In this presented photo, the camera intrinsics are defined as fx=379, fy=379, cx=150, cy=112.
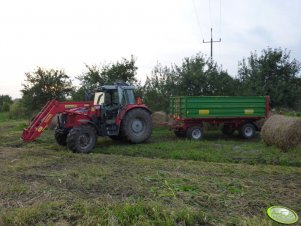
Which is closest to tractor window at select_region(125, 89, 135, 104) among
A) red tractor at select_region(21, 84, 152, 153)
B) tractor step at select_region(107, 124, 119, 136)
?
red tractor at select_region(21, 84, 152, 153)

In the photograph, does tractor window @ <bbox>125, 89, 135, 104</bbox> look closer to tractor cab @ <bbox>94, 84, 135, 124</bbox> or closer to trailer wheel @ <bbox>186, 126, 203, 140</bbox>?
tractor cab @ <bbox>94, 84, 135, 124</bbox>

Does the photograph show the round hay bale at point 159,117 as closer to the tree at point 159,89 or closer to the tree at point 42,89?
the tree at point 159,89

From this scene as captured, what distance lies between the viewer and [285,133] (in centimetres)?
1070

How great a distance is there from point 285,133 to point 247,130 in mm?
3970

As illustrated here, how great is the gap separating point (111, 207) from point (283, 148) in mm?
7251

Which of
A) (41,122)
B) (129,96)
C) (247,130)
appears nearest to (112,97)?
(129,96)

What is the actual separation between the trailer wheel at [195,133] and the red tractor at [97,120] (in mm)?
1891

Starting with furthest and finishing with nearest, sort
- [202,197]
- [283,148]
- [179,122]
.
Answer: [179,122] < [283,148] < [202,197]

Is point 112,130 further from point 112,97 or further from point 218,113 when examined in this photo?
point 218,113

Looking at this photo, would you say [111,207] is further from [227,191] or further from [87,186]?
[227,191]

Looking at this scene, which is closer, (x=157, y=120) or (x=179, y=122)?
(x=179, y=122)

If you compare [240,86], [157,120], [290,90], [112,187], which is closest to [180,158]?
[112,187]

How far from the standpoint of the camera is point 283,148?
1076 cm

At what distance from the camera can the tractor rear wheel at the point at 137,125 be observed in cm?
1231
